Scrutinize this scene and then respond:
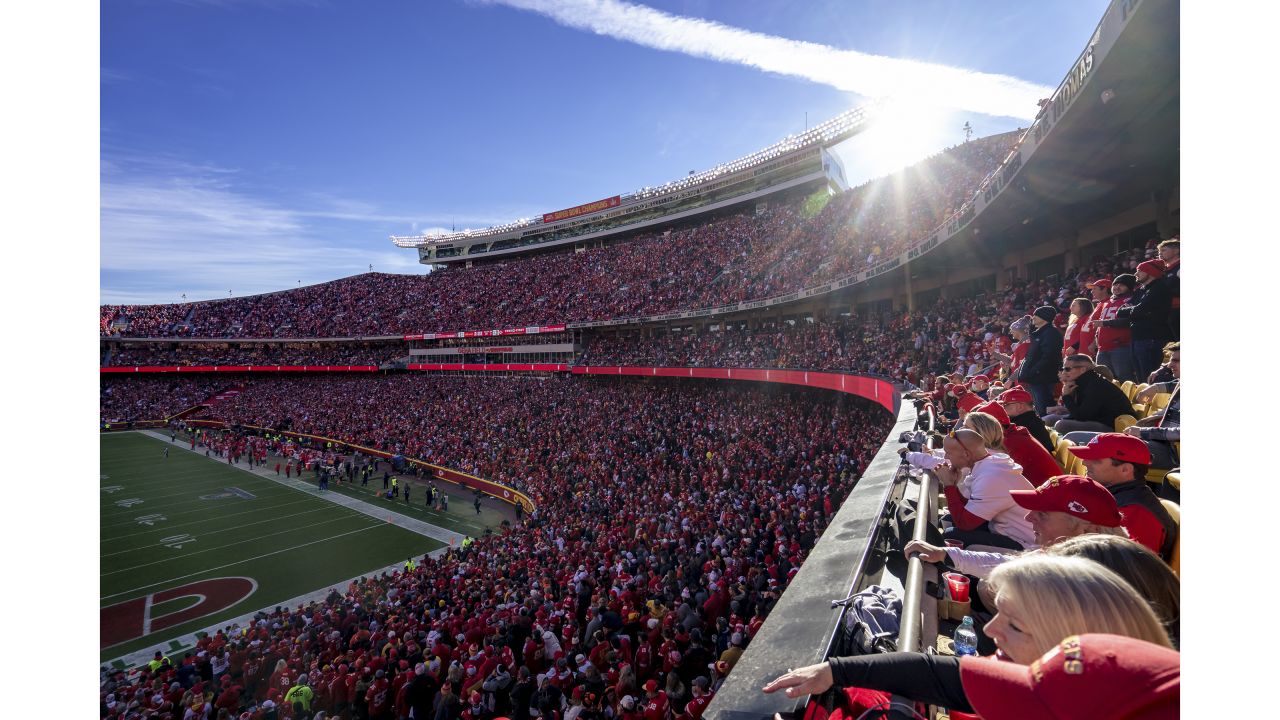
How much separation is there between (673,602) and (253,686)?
9209 millimetres

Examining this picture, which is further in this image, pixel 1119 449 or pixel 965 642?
pixel 1119 449

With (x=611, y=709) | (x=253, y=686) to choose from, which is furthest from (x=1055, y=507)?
(x=253, y=686)

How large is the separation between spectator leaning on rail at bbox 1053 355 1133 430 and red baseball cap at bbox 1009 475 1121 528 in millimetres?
3068

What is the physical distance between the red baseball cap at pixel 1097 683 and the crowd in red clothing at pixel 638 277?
25630 millimetres

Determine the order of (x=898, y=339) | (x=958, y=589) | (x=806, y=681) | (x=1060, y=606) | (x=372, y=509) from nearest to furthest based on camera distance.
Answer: (x=1060, y=606) < (x=806, y=681) < (x=958, y=589) < (x=898, y=339) < (x=372, y=509)

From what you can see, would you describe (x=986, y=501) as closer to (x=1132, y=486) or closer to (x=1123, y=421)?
(x=1132, y=486)

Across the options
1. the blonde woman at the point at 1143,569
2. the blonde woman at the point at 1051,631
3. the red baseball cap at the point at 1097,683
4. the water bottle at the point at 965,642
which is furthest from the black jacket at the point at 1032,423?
the red baseball cap at the point at 1097,683

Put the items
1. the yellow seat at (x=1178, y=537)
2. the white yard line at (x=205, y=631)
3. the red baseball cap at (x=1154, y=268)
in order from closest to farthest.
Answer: the yellow seat at (x=1178, y=537) < the red baseball cap at (x=1154, y=268) < the white yard line at (x=205, y=631)

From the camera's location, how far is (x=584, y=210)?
62.2m

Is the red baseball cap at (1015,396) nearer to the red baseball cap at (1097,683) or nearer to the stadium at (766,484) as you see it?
the stadium at (766,484)

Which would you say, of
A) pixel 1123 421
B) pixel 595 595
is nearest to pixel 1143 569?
pixel 1123 421

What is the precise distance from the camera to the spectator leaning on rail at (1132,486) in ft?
9.12

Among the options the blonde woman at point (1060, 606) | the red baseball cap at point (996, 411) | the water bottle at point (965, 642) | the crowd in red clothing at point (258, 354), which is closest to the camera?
the blonde woman at point (1060, 606)

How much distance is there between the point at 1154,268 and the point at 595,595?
10373 millimetres
